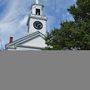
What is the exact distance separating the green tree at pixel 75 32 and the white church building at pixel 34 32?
110 feet

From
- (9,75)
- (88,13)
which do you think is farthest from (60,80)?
(88,13)

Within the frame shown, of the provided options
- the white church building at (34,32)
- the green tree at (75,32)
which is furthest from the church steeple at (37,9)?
the green tree at (75,32)

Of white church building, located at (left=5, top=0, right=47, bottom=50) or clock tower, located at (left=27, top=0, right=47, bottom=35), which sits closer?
white church building, located at (left=5, top=0, right=47, bottom=50)

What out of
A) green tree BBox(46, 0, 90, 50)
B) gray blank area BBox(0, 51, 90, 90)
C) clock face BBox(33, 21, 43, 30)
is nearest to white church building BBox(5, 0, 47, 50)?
clock face BBox(33, 21, 43, 30)

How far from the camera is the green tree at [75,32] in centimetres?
1486

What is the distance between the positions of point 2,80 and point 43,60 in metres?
0.68

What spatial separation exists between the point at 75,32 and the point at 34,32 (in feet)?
135

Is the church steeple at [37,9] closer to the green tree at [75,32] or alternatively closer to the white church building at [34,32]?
the white church building at [34,32]

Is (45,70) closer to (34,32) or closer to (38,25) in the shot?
(34,32)

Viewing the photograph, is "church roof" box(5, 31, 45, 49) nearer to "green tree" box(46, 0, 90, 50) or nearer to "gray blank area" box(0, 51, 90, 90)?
"green tree" box(46, 0, 90, 50)

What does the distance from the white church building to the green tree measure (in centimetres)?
3339

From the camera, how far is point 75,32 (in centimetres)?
1495

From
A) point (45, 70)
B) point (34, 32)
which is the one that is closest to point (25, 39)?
point (34, 32)

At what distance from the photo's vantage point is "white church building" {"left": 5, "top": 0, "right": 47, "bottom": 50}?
51.8 metres
